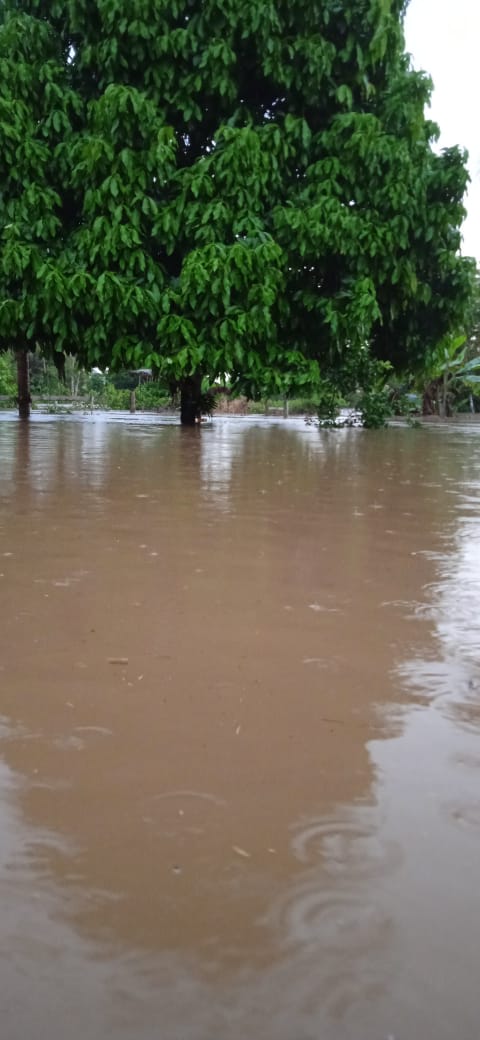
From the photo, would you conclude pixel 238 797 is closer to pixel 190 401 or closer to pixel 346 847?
pixel 346 847

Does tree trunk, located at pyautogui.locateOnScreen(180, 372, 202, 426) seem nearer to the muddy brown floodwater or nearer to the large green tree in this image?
the large green tree

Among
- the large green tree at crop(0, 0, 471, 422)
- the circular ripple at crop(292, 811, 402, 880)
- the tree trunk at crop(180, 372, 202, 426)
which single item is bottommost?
the circular ripple at crop(292, 811, 402, 880)

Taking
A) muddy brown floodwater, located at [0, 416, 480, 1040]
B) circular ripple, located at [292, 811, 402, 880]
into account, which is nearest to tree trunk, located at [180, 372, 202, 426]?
muddy brown floodwater, located at [0, 416, 480, 1040]

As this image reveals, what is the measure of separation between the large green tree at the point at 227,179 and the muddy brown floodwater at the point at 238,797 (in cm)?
897

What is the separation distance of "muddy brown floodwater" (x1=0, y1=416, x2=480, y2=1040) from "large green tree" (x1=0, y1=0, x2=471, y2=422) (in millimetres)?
8970

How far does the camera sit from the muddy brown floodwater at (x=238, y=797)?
1.02 meters

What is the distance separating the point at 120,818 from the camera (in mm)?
1426

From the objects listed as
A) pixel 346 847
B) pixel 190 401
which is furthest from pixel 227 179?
pixel 346 847

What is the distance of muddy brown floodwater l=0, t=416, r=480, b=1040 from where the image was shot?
1.02 metres

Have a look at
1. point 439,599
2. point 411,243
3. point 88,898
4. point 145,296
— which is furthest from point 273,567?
point 411,243

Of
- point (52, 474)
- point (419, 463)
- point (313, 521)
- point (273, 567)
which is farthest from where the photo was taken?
point (419, 463)

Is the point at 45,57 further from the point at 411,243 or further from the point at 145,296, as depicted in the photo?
the point at 411,243

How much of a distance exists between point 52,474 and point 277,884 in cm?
590

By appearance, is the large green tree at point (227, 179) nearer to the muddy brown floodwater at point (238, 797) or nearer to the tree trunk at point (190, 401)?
the tree trunk at point (190, 401)
